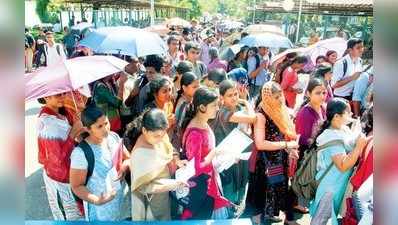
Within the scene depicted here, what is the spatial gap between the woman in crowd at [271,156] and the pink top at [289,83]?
0.64 metres

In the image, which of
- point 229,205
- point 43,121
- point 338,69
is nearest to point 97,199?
point 43,121

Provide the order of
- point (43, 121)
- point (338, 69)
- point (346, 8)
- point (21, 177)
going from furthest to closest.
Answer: point (346, 8)
point (338, 69)
point (43, 121)
point (21, 177)

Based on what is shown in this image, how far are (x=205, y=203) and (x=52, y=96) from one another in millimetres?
972

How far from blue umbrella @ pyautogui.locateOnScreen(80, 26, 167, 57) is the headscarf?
1560mm

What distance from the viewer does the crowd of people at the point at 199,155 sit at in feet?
6.88

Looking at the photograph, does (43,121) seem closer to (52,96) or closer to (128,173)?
(52,96)

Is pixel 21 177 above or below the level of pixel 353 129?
above

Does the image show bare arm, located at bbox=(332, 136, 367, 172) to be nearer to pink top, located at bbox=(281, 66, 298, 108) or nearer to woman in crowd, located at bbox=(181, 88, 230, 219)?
woman in crowd, located at bbox=(181, 88, 230, 219)

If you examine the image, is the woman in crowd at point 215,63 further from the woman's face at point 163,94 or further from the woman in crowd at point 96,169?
the woman in crowd at point 96,169

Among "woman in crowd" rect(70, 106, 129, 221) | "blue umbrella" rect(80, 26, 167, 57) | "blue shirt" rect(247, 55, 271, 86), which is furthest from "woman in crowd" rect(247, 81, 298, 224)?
"blue shirt" rect(247, 55, 271, 86)

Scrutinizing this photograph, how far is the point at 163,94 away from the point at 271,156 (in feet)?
2.46

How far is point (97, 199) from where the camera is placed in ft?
6.82

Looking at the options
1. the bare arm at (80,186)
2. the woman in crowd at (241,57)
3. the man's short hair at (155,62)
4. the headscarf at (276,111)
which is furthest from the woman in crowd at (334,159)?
the woman in crowd at (241,57)

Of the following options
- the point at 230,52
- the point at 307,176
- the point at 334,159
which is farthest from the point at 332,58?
the point at 334,159
